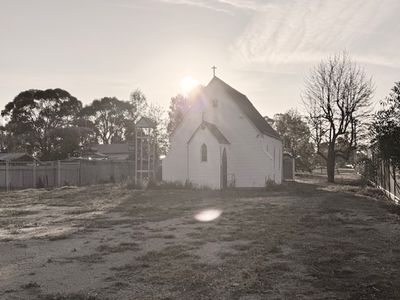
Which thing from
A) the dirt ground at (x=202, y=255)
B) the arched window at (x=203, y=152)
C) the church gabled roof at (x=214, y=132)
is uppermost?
the church gabled roof at (x=214, y=132)

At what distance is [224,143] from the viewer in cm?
3111

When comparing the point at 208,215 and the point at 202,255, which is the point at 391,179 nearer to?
the point at 208,215

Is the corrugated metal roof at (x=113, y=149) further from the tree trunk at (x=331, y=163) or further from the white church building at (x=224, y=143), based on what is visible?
the white church building at (x=224, y=143)

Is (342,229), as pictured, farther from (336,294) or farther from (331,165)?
(331,165)

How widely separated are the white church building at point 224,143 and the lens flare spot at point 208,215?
46.3ft

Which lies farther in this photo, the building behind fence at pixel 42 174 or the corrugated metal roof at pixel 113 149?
the corrugated metal roof at pixel 113 149

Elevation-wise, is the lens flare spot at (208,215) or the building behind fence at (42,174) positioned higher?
the building behind fence at (42,174)

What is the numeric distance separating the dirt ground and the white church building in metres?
15.0

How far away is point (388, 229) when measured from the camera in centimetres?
1172

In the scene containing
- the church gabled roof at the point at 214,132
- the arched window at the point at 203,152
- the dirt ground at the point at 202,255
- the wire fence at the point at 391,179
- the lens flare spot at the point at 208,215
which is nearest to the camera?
the dirt ground at the point at 202,255

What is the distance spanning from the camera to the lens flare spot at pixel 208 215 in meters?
14.1

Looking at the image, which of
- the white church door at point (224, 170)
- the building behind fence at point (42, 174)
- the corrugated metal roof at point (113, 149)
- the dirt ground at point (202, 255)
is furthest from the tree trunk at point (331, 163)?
the corrugated metal roof at point (113, 149)

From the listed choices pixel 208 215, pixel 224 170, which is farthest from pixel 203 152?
pixel 208 215

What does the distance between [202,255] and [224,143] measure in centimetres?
2270
